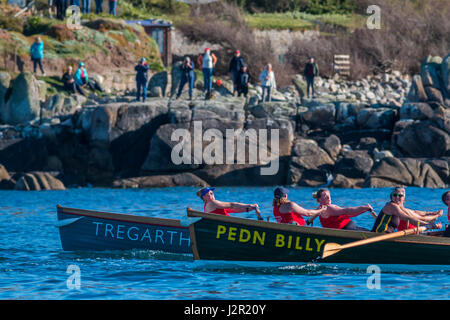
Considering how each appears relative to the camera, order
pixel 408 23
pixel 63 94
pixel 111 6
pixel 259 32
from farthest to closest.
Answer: pixel 259 32 → pixel 408 23 → pixel 111 6 → pixel 63 94

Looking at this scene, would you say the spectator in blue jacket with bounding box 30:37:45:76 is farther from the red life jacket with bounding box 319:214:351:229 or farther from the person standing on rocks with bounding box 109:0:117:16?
the red life jacket with bounding box 319:214:351:229

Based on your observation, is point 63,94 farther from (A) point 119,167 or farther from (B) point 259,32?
(B) point 259,32

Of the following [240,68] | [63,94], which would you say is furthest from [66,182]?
[240,68]

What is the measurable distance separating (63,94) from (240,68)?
8.47m

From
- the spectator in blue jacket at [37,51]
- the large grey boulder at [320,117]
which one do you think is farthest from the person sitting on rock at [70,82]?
the large grey boulder at [320,117]

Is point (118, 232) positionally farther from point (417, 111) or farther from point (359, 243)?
point (417, 111)

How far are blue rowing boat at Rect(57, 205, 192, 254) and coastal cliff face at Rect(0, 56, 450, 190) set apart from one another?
16.3 meters

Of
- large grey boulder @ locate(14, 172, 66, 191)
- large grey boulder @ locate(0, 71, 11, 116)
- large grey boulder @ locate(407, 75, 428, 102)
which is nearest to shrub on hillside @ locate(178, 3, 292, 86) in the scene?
large grey boulder @ locate(407, 75, 428, 102)

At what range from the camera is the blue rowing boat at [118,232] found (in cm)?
1518

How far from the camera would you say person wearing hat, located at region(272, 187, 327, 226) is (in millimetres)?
13836

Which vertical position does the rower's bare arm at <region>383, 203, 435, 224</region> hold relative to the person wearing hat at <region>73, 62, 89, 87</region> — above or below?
below

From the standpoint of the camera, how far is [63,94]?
121 ft

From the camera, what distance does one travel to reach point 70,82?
37562 millimetres

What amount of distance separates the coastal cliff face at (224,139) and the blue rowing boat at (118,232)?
641 inches
